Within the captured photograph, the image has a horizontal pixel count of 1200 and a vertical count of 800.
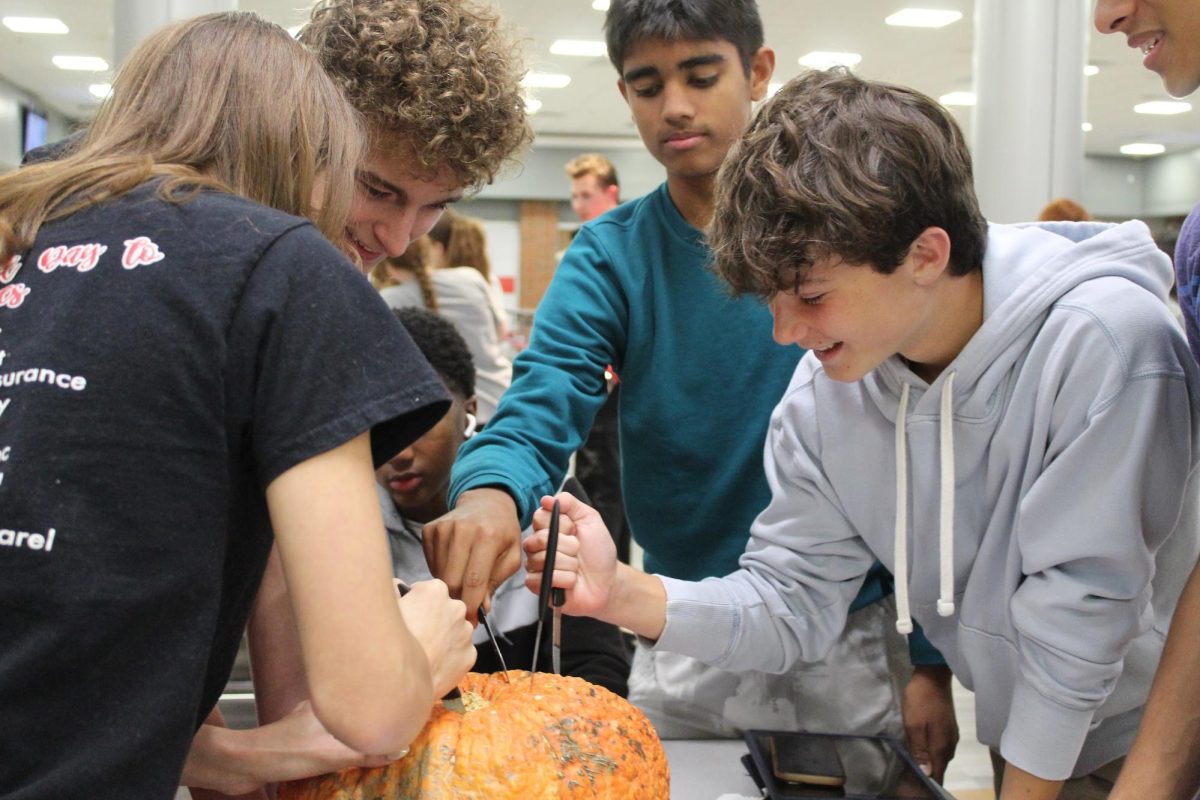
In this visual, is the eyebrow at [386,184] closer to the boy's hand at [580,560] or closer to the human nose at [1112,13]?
the boy's hand at [580,560]

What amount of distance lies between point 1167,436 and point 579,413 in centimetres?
75

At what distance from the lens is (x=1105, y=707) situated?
1.29m

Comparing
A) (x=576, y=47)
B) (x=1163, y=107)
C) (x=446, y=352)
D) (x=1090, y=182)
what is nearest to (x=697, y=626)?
(x=446, y=352)

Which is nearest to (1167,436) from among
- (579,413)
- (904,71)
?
(579,413)

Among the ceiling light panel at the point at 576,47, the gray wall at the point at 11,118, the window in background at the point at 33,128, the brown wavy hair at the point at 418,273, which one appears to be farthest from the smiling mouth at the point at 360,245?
the window in background at the point at 33,128

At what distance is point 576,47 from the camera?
992cm

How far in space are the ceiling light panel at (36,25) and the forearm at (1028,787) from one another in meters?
10.00

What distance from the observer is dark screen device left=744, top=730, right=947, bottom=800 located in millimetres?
1156

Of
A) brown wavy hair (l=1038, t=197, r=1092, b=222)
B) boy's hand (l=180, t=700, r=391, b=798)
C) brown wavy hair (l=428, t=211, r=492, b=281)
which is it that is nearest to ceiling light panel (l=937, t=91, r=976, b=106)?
brown wavy hair (l=428, t=211, r=492, b=281)

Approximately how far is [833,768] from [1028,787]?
213 millimetres

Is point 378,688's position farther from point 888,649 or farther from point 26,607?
point 888,649

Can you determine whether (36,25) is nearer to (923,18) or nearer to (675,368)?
(923,18)

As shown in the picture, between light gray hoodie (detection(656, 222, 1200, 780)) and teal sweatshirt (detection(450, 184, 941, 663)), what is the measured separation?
0.17 metres

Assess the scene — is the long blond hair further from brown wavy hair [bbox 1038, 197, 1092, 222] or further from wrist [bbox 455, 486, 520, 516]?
brown wavy hair [bbox 1038, 197, 1092, 222]
